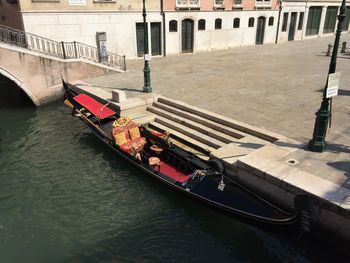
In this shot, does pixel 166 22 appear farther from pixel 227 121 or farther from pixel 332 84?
pixel 332 84

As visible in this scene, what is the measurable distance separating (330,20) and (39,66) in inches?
1392

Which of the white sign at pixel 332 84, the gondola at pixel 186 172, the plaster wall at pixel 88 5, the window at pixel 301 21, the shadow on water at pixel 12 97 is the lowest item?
the shadow on water at pixel 12 97

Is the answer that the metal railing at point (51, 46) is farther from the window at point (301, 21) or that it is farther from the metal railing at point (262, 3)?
the window at point (301, 21)

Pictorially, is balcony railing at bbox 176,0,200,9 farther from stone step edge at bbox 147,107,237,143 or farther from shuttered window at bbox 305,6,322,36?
shuttered window at bbox 305,6,322,36

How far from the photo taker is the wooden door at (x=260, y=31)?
92.1 feet

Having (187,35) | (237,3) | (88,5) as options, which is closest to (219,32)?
(237,3)

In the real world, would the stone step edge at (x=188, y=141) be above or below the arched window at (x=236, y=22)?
below

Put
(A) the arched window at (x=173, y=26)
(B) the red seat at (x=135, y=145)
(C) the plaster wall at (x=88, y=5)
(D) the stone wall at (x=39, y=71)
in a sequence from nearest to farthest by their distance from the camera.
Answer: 1. (B) the red seat at (x=135, y=145)
2. (D) the stone wall at (x=39, y=71)
3. (C) the plaster wall at (x=88, y=5)
4. (A) the arched window at (x=173, y=26)

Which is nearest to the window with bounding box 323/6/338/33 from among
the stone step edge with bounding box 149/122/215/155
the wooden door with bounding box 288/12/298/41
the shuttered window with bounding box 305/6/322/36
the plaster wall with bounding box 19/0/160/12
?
the shuttered window with bounding box 305/6/322/36

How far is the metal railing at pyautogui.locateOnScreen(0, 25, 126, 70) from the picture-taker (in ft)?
48.3

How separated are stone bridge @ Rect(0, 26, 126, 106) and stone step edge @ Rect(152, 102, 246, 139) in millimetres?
5954

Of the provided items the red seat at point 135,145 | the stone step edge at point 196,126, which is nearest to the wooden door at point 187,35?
the stone step edge at point 196,126

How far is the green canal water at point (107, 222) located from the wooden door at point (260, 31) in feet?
75.3

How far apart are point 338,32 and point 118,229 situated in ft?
21.6
